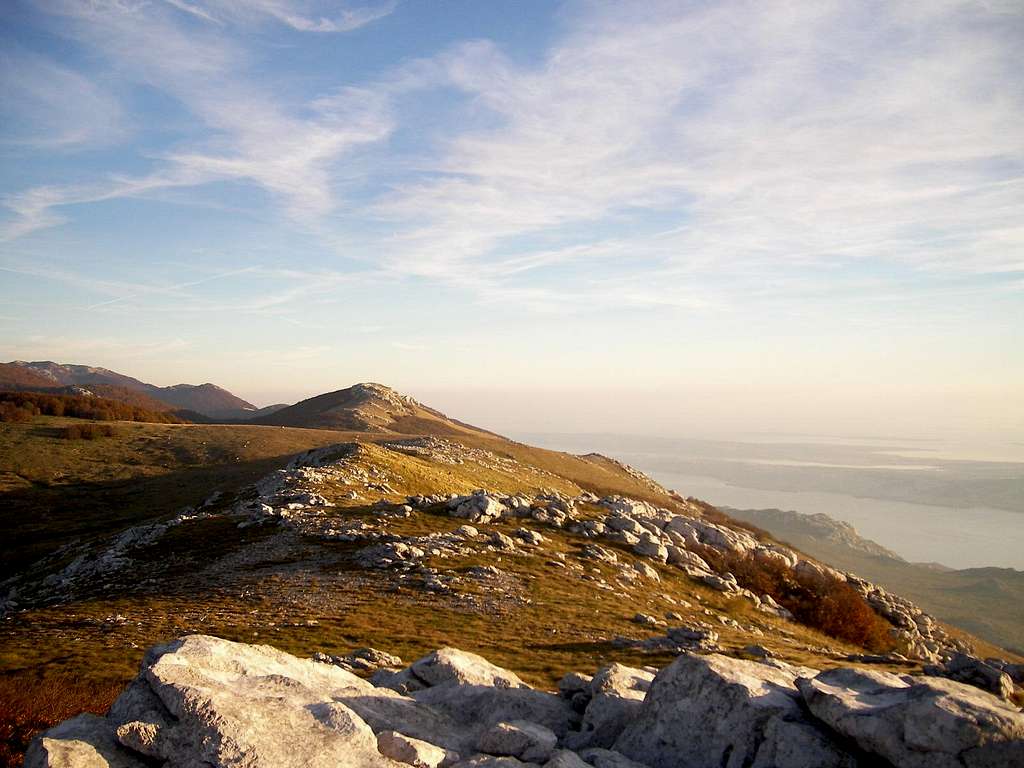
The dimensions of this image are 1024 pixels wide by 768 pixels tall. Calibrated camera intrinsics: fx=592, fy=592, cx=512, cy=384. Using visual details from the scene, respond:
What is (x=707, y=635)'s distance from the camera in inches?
1059

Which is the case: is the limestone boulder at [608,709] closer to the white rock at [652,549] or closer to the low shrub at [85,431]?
the white rock at [652,549]

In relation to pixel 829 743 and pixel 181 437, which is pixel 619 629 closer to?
pixel 829 743

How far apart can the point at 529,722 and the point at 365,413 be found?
138 meters

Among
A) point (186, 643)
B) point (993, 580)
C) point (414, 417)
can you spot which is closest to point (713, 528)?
point (186, 643)

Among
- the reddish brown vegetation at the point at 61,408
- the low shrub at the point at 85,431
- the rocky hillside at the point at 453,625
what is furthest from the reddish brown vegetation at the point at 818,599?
the reddish brown vegetation at the point at 61,408

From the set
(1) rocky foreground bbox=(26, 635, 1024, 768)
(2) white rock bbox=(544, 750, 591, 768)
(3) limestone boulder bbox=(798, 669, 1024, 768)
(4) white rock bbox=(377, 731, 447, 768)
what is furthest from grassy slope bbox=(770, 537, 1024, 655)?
(4) white rock bbox=(377, 731, 447, 768)

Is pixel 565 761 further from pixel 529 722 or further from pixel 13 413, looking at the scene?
pixel 13 413

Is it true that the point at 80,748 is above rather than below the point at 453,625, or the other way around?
above

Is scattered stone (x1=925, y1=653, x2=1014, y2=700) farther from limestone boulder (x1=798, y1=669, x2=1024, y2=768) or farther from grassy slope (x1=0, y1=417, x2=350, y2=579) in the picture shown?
grassy slope (x1=0, y1=417, x2=350, y2=579)

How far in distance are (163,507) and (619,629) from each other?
5198cm

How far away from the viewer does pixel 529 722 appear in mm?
12344

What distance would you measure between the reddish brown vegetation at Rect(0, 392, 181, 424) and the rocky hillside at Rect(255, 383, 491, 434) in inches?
1339

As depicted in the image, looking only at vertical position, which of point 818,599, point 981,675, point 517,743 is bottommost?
point 818,599

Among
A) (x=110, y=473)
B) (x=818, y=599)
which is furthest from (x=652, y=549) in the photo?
(x=110, y=473)
